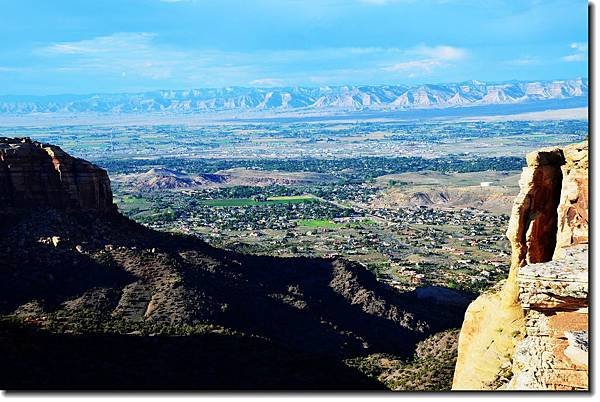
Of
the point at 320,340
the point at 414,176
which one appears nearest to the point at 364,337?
the point at 320,340

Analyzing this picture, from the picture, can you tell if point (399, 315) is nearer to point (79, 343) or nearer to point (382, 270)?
point (79, 343)

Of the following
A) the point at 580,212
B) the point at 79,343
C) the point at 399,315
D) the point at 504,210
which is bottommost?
the point at 504,210

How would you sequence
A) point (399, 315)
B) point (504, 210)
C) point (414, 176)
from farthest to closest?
point (414, 176)
point (504, 210)
point (399, 315)

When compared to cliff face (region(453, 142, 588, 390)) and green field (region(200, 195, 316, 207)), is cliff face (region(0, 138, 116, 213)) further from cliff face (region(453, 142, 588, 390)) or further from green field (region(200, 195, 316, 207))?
green field (region(200, 195, 316, 207))

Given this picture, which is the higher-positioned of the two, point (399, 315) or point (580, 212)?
point (580, 212)

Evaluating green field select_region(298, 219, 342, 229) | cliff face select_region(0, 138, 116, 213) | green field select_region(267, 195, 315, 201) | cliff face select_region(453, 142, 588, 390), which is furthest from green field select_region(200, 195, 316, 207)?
cliff face select_region(453, 142, 588, 390)

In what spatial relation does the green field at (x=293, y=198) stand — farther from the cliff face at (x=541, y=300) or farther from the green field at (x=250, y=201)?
the cliff face at (x=541, y=300)

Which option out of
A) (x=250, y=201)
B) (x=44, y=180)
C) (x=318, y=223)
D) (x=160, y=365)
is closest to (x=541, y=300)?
(x=160, y=365)
